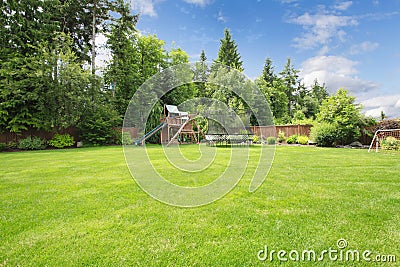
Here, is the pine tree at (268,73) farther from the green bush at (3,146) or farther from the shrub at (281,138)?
the green bush at (3,146)

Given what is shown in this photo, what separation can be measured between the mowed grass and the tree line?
1116 centimetres

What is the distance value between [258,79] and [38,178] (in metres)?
28.9

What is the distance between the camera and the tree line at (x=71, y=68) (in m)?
14.8

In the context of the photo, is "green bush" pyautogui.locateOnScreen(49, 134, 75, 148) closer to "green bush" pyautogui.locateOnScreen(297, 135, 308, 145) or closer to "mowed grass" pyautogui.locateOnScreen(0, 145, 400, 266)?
"mowed grass" pyautogui.locateOnScreen(0, 145, 400, 266)

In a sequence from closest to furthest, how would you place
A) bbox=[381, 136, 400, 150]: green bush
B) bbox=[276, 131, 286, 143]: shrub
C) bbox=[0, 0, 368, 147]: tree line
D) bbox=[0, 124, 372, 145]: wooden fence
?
bbox=[381, 136, 400, 150]: green bush
bbox=[0, 0, 368, 147]: tree line
bbox=[0, 124, 372, 145]: wooden fence
bbox=[276, 131, 286, 143]: shrub

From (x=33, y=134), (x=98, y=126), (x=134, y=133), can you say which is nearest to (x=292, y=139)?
(x=134, y=133)

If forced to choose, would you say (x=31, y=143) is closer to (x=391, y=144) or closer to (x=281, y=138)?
(x=281, y=138)

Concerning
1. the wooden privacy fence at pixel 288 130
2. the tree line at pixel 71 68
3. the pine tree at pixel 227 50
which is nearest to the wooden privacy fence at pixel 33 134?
the tree line at pixel 71 68

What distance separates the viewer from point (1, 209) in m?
2.88

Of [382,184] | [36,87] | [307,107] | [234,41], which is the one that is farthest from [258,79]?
[382,184]

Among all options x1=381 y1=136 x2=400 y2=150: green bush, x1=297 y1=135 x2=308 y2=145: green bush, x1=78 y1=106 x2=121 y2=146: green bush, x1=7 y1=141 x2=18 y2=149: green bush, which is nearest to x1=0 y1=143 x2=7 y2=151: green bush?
x1=7 y1=141 x2=18 y2=149: green bush

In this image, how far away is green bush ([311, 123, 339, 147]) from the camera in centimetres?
1348

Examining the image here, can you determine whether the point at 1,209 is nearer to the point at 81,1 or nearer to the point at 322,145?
the point at 322,145

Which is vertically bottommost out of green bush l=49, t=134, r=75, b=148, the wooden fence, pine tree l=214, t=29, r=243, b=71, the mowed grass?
the mowed grass
